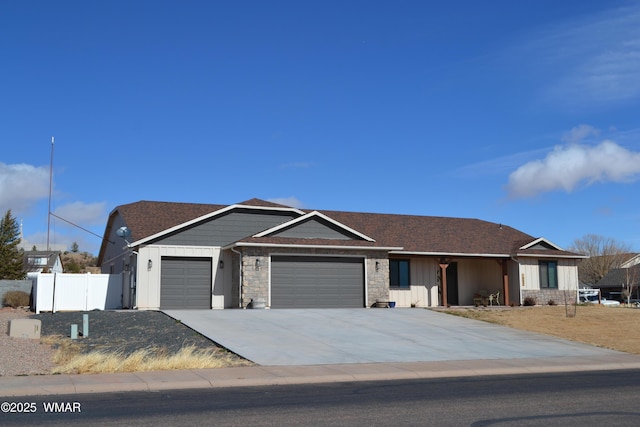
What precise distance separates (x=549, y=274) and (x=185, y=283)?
65.8 ft

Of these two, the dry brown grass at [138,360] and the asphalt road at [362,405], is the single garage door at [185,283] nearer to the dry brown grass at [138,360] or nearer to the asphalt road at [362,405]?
the dry brown grass at [138,360]

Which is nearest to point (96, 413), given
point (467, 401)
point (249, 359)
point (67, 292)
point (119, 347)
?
point (467, 401)

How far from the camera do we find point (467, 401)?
448 inches

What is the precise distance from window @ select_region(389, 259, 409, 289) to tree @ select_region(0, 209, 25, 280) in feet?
118

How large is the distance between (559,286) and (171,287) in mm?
21292

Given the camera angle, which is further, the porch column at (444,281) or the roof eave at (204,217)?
the porch column at (444,281)

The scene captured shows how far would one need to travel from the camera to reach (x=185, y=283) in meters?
30.0

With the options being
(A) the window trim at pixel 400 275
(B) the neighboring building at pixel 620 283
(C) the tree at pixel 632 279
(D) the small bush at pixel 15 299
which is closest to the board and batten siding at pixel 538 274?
(A) the window trim at pixel 400 275

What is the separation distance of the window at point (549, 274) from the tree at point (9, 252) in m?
42.0

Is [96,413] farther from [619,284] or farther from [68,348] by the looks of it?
[619,284]

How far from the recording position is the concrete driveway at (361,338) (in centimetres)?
1844

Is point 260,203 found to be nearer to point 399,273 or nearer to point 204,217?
point 204,217

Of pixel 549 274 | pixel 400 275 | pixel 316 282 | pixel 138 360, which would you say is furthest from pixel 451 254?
pixel 138 360

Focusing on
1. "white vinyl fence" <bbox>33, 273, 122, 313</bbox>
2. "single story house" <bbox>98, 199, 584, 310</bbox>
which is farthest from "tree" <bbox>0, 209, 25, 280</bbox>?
"white vinyl fence" <bbox>33, 273, 122, 313</bbox>
